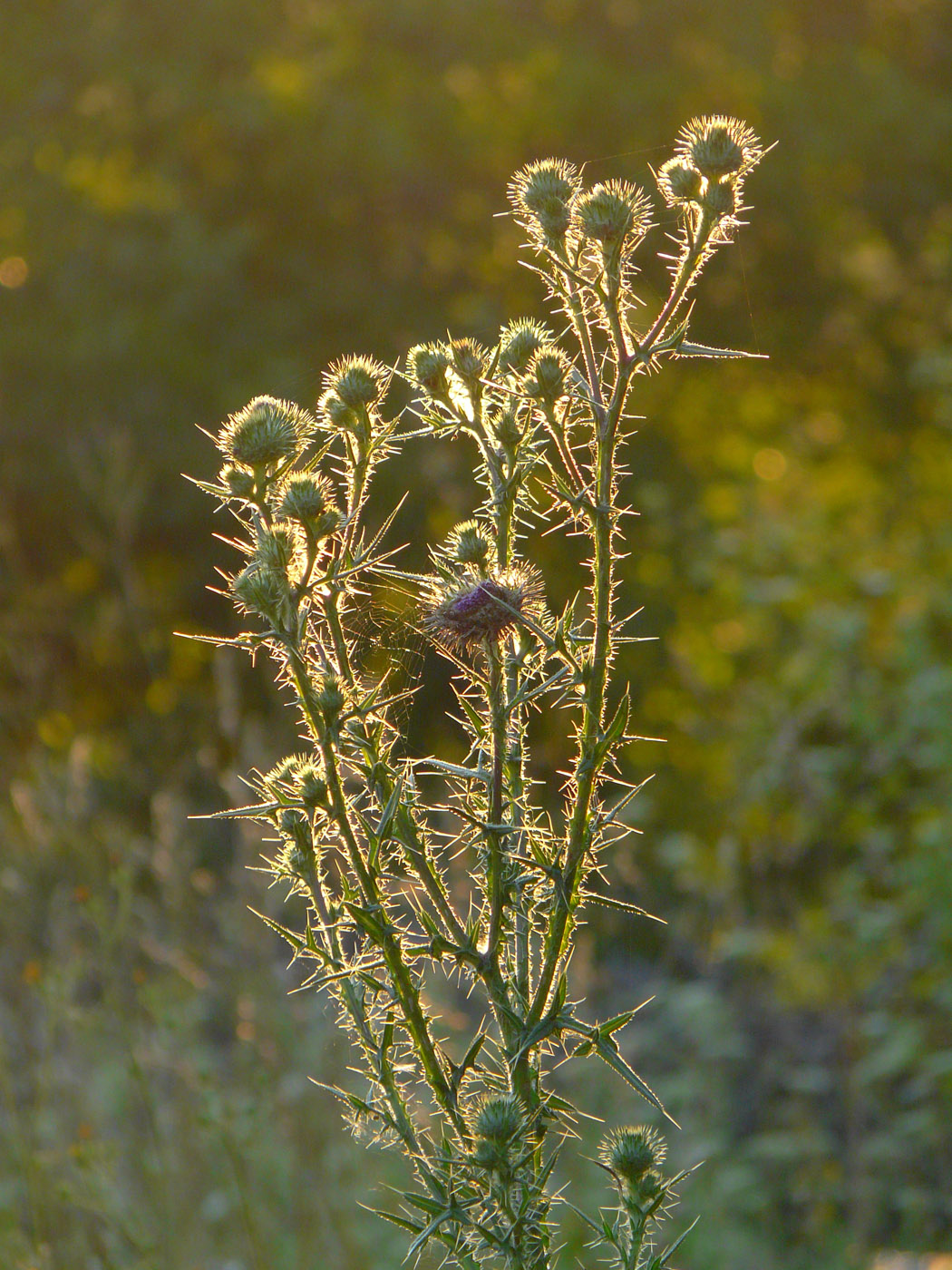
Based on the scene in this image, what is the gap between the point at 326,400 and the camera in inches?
34.8

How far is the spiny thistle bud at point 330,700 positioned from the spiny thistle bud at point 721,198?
1.32ft

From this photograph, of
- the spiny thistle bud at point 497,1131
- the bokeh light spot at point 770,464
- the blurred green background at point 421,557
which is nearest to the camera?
the spiny thistle bud at point 497,1131

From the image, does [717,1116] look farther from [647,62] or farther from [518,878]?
[647,62]

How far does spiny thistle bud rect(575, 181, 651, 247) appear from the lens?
33.0 inches

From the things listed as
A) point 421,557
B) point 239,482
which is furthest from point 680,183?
point 421,557

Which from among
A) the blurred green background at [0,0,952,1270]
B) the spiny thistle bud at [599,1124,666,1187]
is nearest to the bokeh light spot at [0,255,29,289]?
the blurred green background at [0,0,952,1270]

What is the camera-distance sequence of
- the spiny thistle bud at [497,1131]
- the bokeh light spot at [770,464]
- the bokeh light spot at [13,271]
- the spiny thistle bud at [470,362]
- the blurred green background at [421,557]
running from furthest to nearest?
the bokeh light spot at [13,271]
the bokeh light spot at [770,464]
the blurred green background at [421,557]
the spiny thistle bud at [470,362]
the spiny thistle bud at [497,1131]

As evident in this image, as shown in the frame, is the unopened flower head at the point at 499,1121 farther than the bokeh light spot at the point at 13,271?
No

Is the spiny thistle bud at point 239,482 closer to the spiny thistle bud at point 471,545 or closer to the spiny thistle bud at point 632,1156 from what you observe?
the spiny thistle bud at point 471,545

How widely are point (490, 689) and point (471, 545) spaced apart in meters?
0.11

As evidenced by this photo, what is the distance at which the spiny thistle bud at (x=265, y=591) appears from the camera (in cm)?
79

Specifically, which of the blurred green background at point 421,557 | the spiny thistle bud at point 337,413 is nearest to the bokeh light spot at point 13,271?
the blurred green background at point 421,557

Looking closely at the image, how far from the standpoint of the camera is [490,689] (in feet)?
2.78

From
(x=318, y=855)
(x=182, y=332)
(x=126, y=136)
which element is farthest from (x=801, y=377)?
(x=318, y=855)
